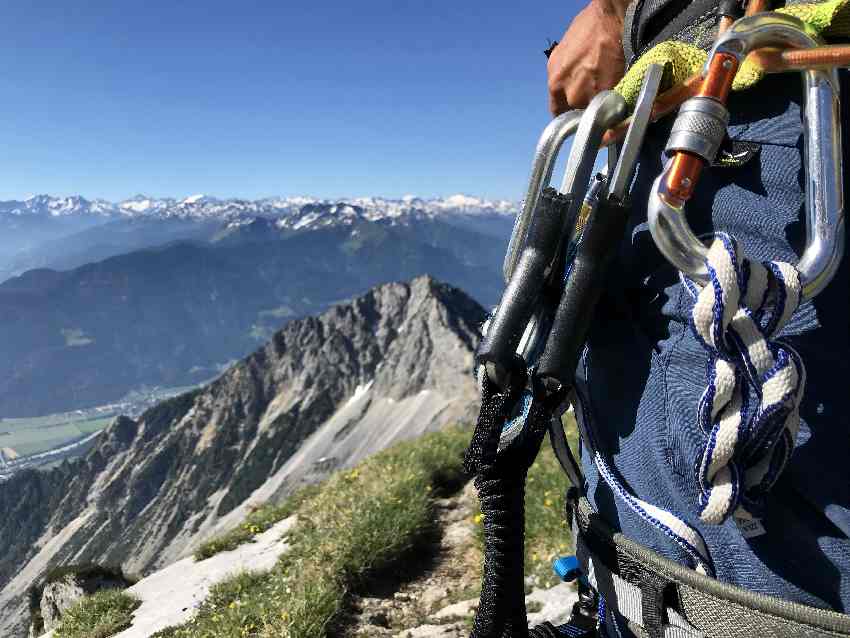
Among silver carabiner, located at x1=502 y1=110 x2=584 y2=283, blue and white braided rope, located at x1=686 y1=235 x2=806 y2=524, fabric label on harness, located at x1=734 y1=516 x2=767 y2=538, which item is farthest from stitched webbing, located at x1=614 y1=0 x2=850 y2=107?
fabric label on harness, located at x1=734 y1=516 x2=767 y2=538

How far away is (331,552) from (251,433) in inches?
6524

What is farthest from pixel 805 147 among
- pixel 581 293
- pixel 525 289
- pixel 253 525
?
pixel 253 525

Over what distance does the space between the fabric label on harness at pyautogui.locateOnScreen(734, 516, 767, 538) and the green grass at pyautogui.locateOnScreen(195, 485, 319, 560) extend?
7.26 metres

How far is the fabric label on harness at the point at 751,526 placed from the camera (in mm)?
1640

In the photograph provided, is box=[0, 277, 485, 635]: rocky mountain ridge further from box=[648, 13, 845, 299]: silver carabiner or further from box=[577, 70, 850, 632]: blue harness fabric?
box=[648, 13, 845, 299]: silver carabiner

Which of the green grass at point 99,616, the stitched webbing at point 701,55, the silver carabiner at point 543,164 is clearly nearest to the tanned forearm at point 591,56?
the silver carabiner at point 543,164

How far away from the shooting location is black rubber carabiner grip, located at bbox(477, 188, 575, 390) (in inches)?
70.8

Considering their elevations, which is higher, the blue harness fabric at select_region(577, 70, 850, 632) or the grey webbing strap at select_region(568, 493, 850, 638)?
the blue harness fabric at select_region(577, 70, 850, 632)

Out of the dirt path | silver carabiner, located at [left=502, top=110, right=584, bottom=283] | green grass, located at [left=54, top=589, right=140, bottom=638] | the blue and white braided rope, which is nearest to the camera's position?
the blue and white braided rope

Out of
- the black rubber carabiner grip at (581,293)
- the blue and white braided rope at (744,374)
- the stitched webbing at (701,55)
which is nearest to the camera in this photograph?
the blue and white braided rope at (744,374)

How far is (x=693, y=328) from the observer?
1.48m

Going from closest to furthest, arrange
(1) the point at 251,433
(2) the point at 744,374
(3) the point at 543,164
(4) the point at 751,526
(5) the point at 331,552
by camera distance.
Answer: (2) the point at 744,374 < (4) the point at 751,526 < (3) the point at 543,164 < (5) the point at 331,552 < (1) the point at 251,433

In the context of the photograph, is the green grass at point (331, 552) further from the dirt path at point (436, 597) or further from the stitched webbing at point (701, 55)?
the stitched webbing at point (701, 55)

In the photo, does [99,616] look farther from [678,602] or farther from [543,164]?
[543,164]
